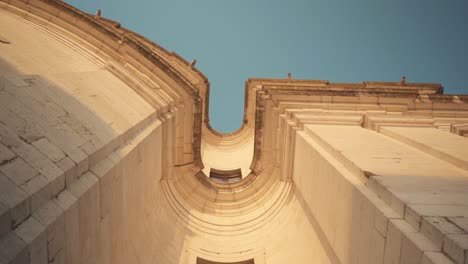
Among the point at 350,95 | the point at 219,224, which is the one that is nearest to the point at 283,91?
the point at 350,95

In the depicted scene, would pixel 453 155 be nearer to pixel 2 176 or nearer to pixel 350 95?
pixel 350 95

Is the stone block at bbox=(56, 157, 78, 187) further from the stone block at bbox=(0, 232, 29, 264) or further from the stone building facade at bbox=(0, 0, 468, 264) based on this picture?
the stone block at bbox=(0, 232, 29, 264)

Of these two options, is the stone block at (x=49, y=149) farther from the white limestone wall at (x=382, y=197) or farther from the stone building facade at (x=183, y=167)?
the white limestone wall at (x=382, y=197)

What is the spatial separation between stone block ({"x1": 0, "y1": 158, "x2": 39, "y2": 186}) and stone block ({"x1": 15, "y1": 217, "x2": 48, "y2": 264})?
46 cm

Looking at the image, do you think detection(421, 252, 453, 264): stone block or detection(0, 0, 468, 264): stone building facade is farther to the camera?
detection(0, 0, 468, 264): stone building facade

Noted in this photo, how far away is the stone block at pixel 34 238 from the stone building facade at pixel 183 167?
2 cm

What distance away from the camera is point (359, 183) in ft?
18.6

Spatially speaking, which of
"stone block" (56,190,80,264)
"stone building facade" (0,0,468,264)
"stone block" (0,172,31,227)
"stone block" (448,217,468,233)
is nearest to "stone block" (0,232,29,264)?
"stone building facade" (0,0,468,264)

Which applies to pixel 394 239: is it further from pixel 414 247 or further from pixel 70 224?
pixel 70 224

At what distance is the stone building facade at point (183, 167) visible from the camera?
401 centimetres

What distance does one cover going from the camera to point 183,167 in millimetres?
11312

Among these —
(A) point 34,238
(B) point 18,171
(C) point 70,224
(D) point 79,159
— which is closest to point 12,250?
(A) point 34,238

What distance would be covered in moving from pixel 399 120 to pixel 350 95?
1.96m

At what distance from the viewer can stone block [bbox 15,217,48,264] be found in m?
3.35
